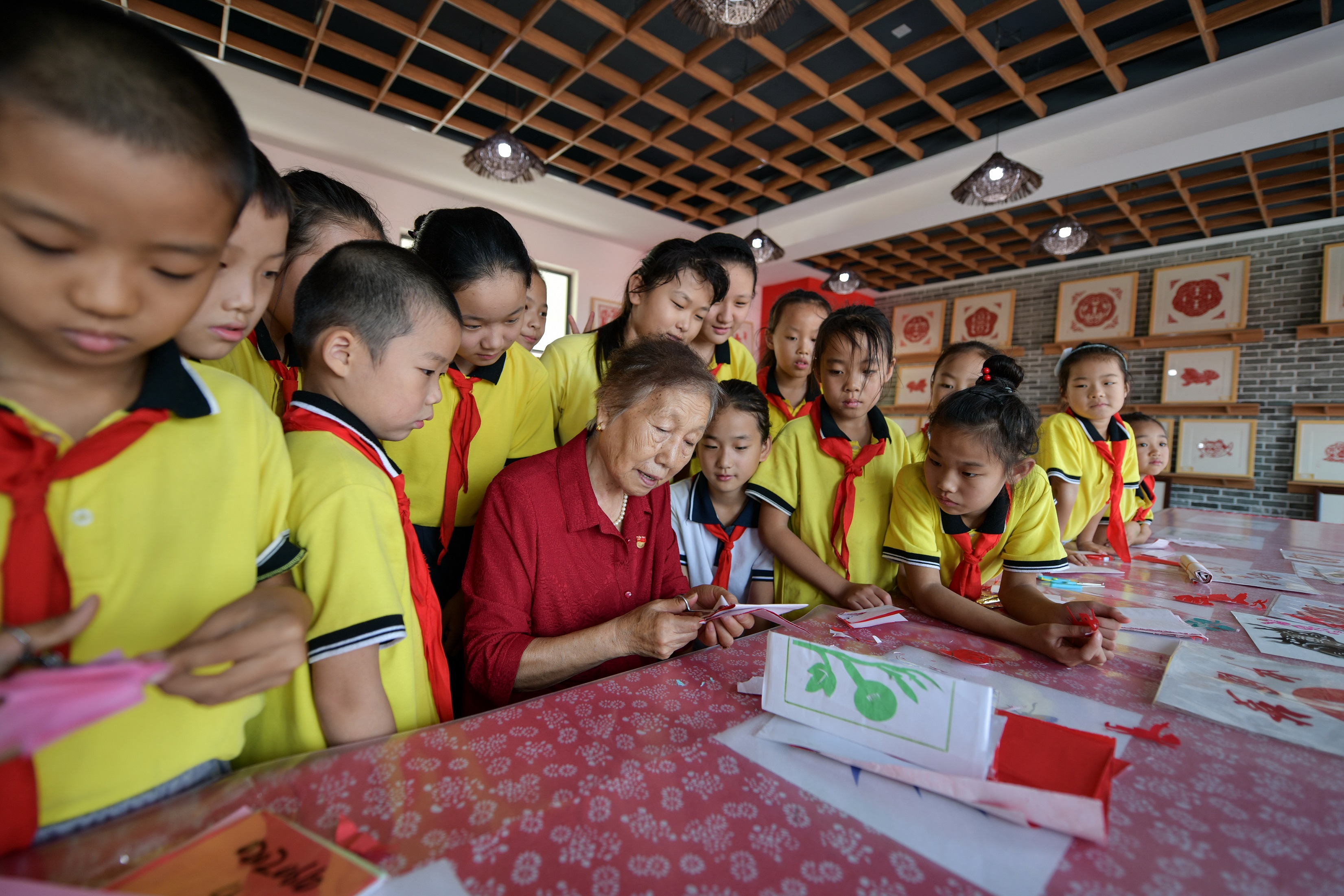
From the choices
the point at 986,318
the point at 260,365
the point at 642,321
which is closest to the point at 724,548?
the point at 642,321

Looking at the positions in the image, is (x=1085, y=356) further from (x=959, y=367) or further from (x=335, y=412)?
(x=335, y=412)

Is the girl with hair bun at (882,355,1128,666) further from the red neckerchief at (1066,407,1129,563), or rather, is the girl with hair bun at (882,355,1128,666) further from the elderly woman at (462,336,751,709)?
the red neckerchief at (1066,407,1129,563)

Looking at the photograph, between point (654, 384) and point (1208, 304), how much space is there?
9330 millimetres

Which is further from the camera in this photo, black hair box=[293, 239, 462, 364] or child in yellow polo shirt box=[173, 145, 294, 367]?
black hair box=[293, 239, 462, 364]

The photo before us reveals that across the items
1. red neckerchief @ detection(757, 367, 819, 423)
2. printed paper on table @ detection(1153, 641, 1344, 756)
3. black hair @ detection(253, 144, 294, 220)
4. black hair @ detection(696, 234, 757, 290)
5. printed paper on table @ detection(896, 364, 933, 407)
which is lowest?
printed paper on table @ detection(1153, 641, 1344, 756)

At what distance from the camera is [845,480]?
1983mm

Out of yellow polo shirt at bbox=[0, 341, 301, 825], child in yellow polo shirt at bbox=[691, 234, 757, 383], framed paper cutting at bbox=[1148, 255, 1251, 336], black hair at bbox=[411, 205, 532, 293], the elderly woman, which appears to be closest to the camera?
yellow polo shirt at bbox=[0, 341, 301, 825]

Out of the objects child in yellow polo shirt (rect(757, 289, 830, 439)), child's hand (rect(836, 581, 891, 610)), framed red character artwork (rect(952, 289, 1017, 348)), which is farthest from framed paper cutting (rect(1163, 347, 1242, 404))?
child's hand (rect(836, 581, 891, 610))

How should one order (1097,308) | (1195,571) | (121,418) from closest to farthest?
(121,418) → (1195,571) → (1097,308)

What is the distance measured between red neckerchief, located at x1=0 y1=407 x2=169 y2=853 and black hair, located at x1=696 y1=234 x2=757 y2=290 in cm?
218

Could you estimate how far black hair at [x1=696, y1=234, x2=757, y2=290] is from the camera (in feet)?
8.17

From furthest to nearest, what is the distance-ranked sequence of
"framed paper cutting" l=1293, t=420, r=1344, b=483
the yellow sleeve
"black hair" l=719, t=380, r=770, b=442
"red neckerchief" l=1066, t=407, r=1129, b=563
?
"framed paper cutting" l=1293, t=420, r=1344, b=483 < "red neckerchief" l=1066, t=407, r=1129, b=563 < "black hair" l=719, t=380, r=770, b=442 < the yellow sleeve

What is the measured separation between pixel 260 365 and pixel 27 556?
39.7 inches

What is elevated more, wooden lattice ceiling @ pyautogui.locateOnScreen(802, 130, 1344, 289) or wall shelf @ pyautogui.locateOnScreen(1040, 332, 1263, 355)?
wooden lattice ceiling @ pyautogui.locateOnScreen(802, 130, 1344, 289)
